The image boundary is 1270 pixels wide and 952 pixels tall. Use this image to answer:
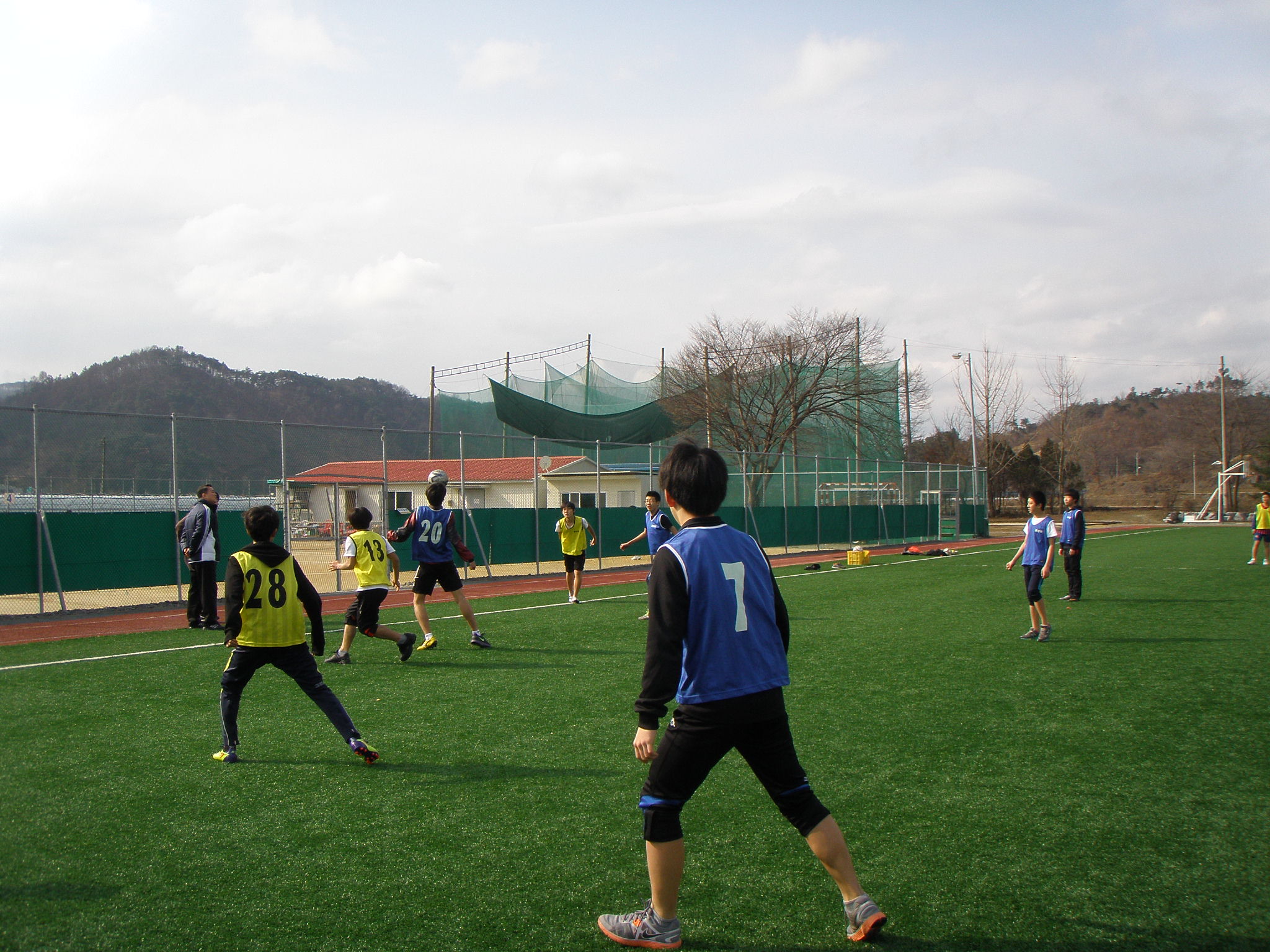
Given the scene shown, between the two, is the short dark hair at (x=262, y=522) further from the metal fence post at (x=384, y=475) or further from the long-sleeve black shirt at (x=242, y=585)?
the metal fence post at (x=384, y=475)

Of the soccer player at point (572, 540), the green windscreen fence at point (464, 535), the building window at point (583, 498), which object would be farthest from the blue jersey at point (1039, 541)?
the building window at point (583, 498)

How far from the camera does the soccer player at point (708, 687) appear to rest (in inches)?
120

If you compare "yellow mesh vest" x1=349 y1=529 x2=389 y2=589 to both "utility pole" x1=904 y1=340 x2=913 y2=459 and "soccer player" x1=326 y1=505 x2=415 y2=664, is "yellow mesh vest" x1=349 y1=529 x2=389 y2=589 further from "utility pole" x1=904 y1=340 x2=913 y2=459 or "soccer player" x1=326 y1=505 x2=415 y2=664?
"utility pole" x1=904 y1=340 x2=913 y2=459

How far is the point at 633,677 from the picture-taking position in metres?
8.25

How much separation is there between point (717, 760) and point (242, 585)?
11.8ft

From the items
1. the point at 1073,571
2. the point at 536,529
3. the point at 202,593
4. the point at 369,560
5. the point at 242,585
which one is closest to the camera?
the point at 242,585

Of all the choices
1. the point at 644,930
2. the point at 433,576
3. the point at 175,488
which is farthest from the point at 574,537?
the point at 644,930

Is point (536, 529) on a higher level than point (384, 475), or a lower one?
lower

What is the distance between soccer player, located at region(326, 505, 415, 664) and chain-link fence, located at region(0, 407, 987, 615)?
267 inches

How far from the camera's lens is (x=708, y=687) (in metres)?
3.05

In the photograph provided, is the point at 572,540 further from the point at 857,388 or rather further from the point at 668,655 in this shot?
the point at 857,388

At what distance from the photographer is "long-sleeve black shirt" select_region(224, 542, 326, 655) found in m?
5.47

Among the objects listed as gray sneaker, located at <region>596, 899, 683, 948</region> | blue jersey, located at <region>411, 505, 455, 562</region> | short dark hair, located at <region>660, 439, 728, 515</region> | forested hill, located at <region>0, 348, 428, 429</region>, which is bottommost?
gray sneaker, located at <region>596, 899, 683, 948</region>

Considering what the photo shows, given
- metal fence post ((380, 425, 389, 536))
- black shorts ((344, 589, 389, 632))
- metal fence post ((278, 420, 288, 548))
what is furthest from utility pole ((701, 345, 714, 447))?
black shorts ((344, 589, 389, 632))
